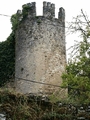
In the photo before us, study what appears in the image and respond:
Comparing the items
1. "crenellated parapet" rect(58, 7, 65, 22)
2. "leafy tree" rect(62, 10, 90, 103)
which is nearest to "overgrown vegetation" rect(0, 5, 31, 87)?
"crenellated parapet" rect(58, 7, 65, 22)

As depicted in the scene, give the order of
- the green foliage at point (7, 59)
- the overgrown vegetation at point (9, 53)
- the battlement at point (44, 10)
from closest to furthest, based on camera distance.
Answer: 1. the battlement at point (44, 10)
2. the overgrown vegetation at point (9, 53)
3. the green foliage at point (7, 59)

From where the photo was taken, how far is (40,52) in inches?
1012

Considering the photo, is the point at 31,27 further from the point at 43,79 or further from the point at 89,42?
the point at 89,42

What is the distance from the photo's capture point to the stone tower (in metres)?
25.3

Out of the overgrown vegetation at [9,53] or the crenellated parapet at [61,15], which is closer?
the overgrown vegetation at [9,53]

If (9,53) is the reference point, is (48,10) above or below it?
above

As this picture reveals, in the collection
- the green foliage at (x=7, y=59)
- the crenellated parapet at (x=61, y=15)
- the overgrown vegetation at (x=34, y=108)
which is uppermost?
the crenellated parapet at (x=61, y=15)

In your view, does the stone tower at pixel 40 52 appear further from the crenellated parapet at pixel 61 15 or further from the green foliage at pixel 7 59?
the green foliage at pixel 7 59

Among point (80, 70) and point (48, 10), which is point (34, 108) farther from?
point (48, 10)

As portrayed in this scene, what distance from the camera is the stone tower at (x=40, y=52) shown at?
25.3 m

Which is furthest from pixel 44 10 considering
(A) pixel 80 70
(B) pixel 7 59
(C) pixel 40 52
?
(A) pixel 80 70

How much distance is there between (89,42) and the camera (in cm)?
1546

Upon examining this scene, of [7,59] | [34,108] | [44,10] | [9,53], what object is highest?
[44,10]

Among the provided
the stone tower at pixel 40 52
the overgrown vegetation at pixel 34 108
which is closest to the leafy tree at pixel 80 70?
the overgrown vegetation at pixel 34 108
